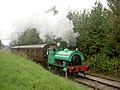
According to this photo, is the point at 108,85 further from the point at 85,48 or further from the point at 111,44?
the point at 85,48

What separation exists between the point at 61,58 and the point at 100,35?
786 centimetres

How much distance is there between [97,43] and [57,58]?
687 centimetres

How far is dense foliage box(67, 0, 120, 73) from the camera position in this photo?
21.6 m

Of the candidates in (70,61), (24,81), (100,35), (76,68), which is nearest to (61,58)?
(70,61)

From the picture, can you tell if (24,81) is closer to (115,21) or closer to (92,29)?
(115,21)

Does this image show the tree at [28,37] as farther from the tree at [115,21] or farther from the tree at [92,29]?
the tree at [115,21]

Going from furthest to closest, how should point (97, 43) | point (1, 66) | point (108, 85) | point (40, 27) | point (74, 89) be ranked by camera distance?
point (40, 27) → point (97, 43) → point (108, 85) → point (1, 66) → point (74, 89)

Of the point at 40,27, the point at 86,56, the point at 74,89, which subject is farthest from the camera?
the point at 40,27

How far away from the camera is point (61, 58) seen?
2016 cm

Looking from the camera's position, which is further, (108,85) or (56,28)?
(56,28)

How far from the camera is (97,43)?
86.9 ft

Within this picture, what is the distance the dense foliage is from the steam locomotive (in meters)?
3.69

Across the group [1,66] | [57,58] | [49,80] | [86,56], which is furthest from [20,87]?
[86,56]

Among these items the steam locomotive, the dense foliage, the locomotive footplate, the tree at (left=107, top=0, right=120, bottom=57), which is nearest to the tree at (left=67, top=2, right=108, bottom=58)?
the dense foliage
